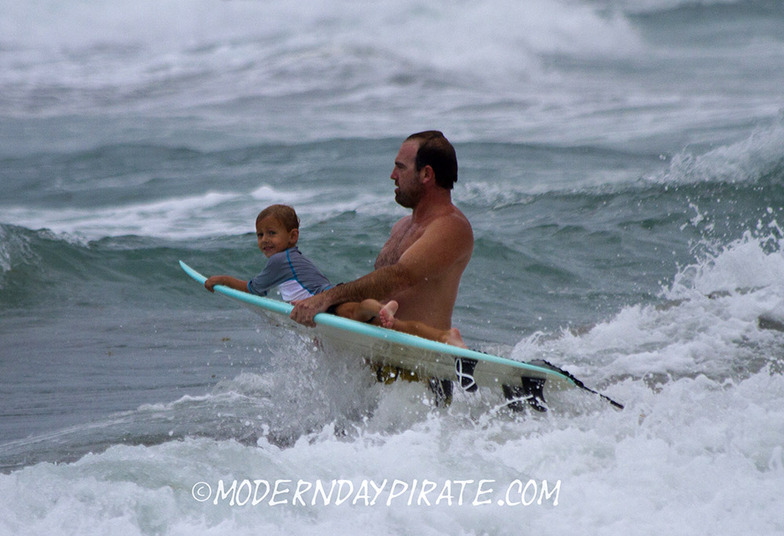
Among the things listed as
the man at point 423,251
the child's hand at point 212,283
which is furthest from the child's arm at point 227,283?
the man at point 423,251

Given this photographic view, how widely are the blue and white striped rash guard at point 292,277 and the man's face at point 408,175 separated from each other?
597 millimetres

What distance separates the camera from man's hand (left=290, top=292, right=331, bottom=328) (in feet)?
13.0

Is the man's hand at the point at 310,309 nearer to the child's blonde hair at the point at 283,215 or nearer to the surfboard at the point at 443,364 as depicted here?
the surfboard at the point at 443,364

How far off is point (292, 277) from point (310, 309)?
512 mm

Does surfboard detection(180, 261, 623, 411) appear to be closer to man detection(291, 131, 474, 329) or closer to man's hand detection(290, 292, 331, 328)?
man's hand detection(290, 292, 331, 328)

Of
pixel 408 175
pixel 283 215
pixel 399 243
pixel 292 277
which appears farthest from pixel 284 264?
pixel 408 175

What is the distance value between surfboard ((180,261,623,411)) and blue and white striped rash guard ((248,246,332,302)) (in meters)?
0.23

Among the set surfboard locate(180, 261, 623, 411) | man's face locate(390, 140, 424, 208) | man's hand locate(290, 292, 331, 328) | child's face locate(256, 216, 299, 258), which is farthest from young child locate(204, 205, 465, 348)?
man's face locate(390, 140, 424, 208)

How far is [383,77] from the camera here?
2467cm

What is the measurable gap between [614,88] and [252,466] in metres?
22.4

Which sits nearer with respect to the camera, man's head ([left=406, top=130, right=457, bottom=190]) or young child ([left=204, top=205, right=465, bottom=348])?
man's head ([left=406, top=130, right=457, bottom=190])

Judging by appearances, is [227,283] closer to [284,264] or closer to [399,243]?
[284,264]

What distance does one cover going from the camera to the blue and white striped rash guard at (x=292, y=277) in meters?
4.43

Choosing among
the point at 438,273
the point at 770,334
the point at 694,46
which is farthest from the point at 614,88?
the point at 438,273
